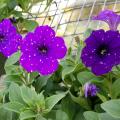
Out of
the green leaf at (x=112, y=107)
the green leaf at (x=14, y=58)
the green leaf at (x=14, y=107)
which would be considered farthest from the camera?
the green leaf at (x=14, y=58)

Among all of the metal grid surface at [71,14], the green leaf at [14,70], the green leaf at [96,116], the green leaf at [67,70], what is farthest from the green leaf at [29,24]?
the green leaf at [96,116]

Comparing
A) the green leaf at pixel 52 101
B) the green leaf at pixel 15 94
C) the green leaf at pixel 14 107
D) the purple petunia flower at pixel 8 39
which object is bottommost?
the green leaf at pixel 14 107

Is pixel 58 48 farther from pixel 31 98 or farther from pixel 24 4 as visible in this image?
pixel 24 4

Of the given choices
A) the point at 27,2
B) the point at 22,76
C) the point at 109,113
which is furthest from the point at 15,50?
the point at 27,2

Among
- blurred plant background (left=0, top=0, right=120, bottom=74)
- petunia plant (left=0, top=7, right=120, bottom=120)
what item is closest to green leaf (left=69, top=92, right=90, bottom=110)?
petunia plant (left=0, top=7, right=120, bottom=120)

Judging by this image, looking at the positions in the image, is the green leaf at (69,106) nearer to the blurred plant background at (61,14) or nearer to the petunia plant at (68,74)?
the petunia plant at (68,74)

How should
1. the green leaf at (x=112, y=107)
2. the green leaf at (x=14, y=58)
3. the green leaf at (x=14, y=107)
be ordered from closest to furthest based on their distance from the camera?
1. the green leaf at (x=112, y=107)
2. the green leaf at (x=14, y=107)
3. the green leaf at (x=14, y=58)
